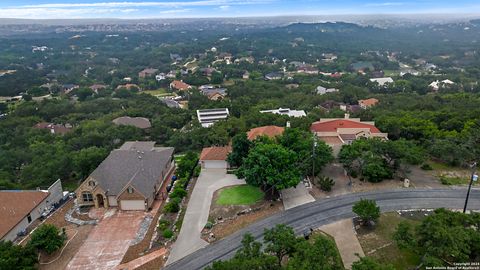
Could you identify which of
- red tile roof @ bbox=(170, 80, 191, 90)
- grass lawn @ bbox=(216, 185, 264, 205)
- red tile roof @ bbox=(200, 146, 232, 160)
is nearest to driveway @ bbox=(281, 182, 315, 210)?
grass lawn @ bbox=(216, 185, 264, 205)

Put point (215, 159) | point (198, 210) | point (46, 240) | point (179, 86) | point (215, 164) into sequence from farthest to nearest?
point (179, 86) → point (215, 164) → point (215, 159) → point (198, 210) → point (46, 240)

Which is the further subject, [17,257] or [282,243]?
[17,257]

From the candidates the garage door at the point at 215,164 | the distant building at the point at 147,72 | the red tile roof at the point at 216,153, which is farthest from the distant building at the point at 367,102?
the distant building at the point at 147,72

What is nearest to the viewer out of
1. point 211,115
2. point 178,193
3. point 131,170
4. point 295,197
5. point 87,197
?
point 295,197

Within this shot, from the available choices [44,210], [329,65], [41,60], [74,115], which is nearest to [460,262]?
[44,210]

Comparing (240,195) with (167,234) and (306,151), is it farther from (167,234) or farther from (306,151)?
(167,234)

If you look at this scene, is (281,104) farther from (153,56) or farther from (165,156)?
(153,56)

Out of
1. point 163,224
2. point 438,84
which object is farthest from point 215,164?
point 438,84
